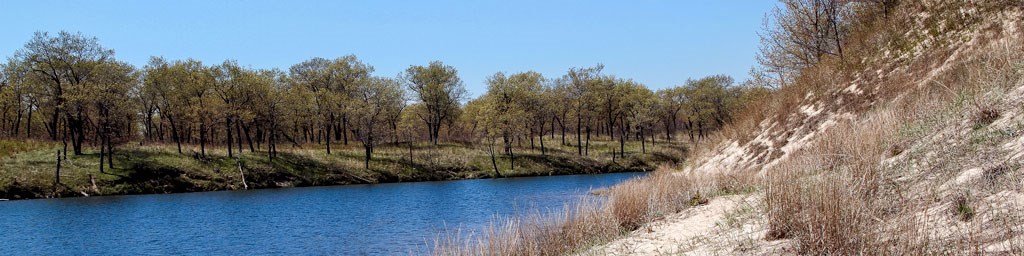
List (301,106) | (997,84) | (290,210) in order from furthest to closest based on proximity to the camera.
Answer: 1. (301,106)
2. (290,210)
3. (997,84)

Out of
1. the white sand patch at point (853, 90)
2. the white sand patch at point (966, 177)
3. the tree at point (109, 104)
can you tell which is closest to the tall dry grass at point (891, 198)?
the white sand patch at point (966, 177)

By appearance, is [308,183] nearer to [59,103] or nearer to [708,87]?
[59,103]

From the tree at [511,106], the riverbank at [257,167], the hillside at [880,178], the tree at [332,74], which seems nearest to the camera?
the hillside at [880,178]

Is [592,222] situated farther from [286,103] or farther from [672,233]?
[286,103]

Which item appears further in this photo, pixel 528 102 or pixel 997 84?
pixel 528 102

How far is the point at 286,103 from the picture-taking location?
77.4 m

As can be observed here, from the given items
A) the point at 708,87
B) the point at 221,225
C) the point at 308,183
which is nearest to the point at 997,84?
the point at 221,225

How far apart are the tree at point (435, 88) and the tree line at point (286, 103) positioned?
0.16 metres

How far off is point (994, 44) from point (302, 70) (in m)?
89.2

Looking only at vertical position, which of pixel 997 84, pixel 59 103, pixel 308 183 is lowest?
pixel 308 183

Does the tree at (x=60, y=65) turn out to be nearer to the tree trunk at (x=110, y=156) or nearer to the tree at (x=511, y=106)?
the tree trunk at (x=110, y=156)

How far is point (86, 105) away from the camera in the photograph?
58.0m

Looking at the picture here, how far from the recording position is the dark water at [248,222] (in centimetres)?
2423

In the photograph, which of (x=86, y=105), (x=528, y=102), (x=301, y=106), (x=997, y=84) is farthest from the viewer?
(x=528, y=102)
